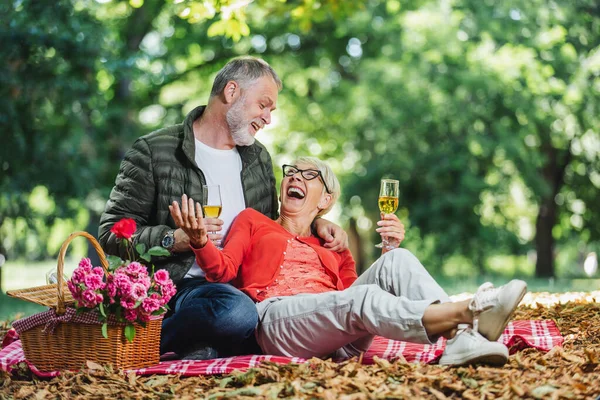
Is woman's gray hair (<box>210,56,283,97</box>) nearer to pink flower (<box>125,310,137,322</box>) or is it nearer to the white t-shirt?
the white t-shirt

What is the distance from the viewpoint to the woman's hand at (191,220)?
395cm

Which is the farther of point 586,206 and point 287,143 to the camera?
point 287,143

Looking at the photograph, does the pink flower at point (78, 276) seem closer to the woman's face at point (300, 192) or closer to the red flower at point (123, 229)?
the red flower at point (123, 229)

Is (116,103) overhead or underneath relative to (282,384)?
overhead

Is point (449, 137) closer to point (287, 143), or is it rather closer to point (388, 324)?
point (287, 143)

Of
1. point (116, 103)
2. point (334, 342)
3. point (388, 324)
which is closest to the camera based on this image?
point (388, 324)

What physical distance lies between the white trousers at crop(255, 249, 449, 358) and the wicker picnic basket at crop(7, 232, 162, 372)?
23.9 inches

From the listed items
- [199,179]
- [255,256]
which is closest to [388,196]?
[255,256]

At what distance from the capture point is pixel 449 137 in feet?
51.7

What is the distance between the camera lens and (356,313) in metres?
3.86

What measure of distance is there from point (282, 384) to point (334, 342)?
0.66 meters

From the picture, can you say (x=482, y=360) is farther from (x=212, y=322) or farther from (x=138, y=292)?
(x=138, y=292)

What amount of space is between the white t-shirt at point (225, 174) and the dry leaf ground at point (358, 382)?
4.37ft

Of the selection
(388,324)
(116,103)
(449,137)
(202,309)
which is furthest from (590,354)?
(116,103)
